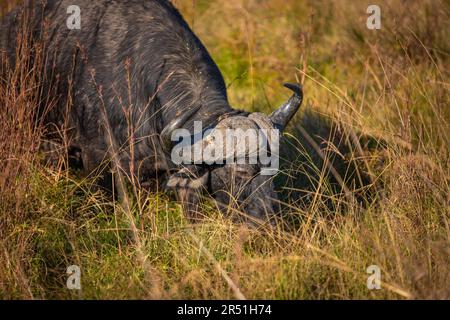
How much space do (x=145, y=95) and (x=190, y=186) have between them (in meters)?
0.99

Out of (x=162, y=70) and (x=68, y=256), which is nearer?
(x=68, y=256)

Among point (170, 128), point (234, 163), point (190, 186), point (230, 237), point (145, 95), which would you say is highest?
point (145, 95)

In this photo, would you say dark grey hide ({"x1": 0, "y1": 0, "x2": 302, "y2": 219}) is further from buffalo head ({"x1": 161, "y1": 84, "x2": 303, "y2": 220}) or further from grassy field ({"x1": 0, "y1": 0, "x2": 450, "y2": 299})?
grassy field ({"x1": 0, "y1": 0, "x2": 450, "y2": 299})

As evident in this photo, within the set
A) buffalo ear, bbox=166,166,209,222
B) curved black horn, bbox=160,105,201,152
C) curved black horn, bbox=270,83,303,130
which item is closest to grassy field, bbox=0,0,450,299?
buffalo ear, bbox=166,166,209,222

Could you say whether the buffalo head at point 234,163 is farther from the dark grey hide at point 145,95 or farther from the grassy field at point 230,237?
the grassy field at point 230,237

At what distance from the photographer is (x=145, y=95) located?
19.2ft

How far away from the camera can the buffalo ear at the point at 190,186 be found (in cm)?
525

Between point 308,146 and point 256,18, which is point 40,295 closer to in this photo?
point 308,146

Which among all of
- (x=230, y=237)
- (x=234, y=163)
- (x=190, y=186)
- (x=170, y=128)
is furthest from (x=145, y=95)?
(x=230, y=237)

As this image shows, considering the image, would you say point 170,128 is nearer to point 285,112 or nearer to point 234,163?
point 234,163

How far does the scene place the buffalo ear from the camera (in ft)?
17.2
